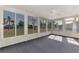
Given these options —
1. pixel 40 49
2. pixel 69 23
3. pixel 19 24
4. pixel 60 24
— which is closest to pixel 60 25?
pixel 60 24

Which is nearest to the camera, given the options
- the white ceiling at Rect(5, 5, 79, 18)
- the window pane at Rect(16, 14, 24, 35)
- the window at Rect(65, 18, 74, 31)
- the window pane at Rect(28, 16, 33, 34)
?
the white ceiling at Rect(5, 5, 79, 18)

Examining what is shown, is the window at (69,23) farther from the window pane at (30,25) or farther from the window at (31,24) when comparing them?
the window pane at (30,25)

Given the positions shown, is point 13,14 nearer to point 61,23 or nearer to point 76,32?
point 76,32

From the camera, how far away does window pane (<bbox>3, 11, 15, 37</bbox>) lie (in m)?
5.27

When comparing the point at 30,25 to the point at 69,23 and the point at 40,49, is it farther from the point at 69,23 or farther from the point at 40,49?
the point at 69,23

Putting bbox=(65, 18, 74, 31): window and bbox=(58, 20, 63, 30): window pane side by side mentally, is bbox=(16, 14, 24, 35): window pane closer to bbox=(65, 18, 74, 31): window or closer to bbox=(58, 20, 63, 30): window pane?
bbox=(65, 18, 74, 31): window

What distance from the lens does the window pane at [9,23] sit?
5.27 m

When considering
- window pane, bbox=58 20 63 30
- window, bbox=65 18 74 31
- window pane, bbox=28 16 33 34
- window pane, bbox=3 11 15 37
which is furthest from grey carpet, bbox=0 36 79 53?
window pane, bbox=58 20 63 30

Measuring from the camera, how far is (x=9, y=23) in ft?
18.5

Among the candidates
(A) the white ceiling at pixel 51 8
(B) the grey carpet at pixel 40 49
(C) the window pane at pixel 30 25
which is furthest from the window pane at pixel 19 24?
(B) the grey carpet at pixel 40 49

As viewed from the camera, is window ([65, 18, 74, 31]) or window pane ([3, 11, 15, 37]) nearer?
window pane ([3, 11, 15, 37])

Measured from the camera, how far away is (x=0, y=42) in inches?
191
